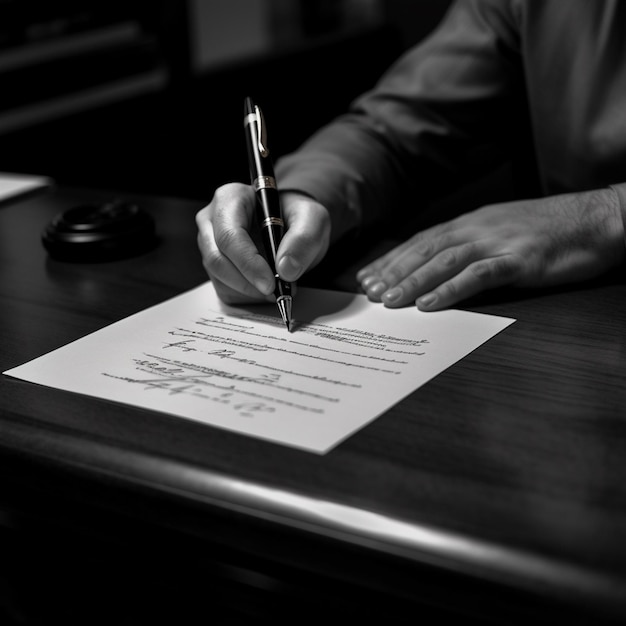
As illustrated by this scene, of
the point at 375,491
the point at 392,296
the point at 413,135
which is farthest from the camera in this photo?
the point at 413,135

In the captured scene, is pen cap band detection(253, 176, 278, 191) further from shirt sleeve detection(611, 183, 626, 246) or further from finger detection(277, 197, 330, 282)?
shirt sleeve detection(611, 183, 626, 246)

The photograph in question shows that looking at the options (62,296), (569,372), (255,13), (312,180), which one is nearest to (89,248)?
(62,296)

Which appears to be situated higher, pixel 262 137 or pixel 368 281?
pixel 262 137

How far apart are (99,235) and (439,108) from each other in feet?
1.65

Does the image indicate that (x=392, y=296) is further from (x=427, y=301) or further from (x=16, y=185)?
(x=16, y=185)

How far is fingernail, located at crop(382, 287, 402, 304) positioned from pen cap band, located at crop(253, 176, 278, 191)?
0.50 ft

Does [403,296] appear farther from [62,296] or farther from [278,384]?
[62,296]

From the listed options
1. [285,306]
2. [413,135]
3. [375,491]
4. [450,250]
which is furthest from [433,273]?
[413,135]

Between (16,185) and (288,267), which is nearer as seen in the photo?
(288,267)

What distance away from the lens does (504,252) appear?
0.79m

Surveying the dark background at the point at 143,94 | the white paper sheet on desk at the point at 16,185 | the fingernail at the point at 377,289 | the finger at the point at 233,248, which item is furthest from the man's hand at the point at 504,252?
the dark background at the point at 143,94

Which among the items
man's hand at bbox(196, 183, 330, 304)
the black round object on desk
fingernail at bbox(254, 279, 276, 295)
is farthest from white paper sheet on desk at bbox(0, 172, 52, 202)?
fingernail at bbox(254, 279, 276, 295)

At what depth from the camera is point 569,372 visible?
624 mm

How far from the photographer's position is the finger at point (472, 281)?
2.50 ft
